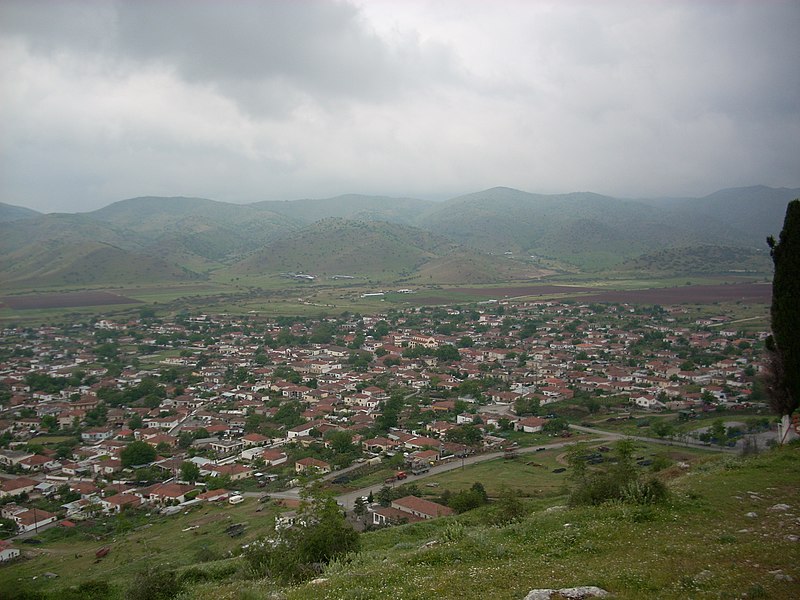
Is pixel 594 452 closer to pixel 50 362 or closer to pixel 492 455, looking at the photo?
pixel 492 455

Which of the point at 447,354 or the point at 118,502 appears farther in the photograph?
the point at 447,354

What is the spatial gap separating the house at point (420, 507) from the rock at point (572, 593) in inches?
560

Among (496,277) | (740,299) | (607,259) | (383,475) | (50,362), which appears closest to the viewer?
(383,475)

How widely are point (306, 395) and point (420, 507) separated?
2652cm

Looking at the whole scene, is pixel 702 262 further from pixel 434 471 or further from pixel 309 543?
pixel 309 543

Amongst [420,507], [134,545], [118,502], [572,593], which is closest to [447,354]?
[118,502]

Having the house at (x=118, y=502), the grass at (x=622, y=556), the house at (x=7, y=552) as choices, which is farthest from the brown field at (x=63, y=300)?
the grass at (x=622, y=556)

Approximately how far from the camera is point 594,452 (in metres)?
29.4

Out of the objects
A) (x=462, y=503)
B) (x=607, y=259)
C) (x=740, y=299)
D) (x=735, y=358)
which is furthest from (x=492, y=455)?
(x=607, y=259)

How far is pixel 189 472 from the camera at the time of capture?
30.6 meters

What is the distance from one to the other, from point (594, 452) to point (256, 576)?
2277 centimetres

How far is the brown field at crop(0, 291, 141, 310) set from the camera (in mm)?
96688

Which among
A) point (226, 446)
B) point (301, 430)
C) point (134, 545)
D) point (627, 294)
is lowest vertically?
point (226, 446)

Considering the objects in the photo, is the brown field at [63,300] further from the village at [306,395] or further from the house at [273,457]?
the house at [273,457]
